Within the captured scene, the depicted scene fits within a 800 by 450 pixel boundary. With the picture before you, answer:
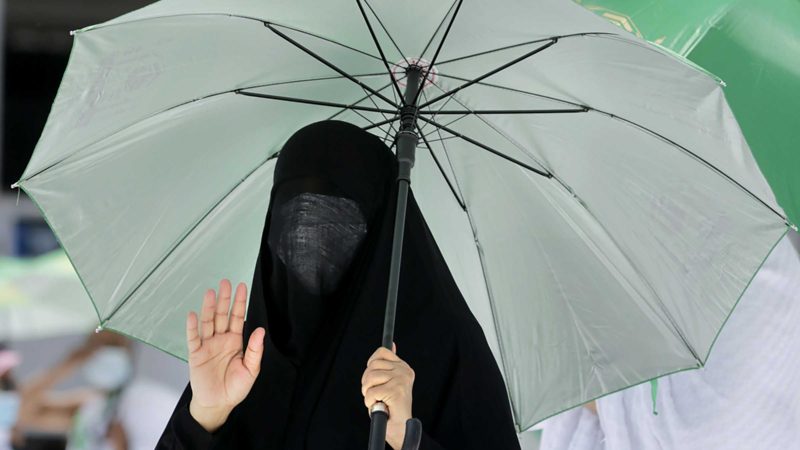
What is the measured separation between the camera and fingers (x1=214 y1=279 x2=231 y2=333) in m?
1.97

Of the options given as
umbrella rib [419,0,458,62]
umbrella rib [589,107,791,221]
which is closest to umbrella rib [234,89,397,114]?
umbrella rib [419,0,458,62]

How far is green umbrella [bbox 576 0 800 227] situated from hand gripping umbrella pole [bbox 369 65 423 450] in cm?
96

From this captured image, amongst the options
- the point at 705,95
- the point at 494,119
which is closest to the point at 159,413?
the point at 494,119

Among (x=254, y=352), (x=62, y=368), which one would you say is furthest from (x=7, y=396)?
(x=254, y=352)

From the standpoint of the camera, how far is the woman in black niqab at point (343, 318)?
2191 mm

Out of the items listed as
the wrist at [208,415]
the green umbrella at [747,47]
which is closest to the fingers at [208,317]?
the wrist at [208,415]

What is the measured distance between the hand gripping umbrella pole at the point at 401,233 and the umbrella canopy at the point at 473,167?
0.05 metres

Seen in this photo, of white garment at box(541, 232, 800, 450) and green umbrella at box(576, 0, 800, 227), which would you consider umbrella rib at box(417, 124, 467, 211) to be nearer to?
green umbrella at box(576, 0, 800, 227)

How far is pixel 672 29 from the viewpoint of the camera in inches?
125

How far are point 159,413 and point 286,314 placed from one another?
3097 millimetres

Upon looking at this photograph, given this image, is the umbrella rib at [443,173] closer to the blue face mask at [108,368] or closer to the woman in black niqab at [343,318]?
the woman in black niqab at [343,318]

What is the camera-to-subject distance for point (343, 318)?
2270 mm

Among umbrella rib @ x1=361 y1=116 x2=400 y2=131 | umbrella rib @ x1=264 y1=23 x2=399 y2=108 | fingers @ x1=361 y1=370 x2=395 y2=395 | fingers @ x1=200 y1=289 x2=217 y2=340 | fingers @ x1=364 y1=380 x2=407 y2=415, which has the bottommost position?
fingers @ x1=364 y1=380 x2=407 y2=415

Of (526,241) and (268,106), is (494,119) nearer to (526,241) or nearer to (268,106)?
(526,241)
